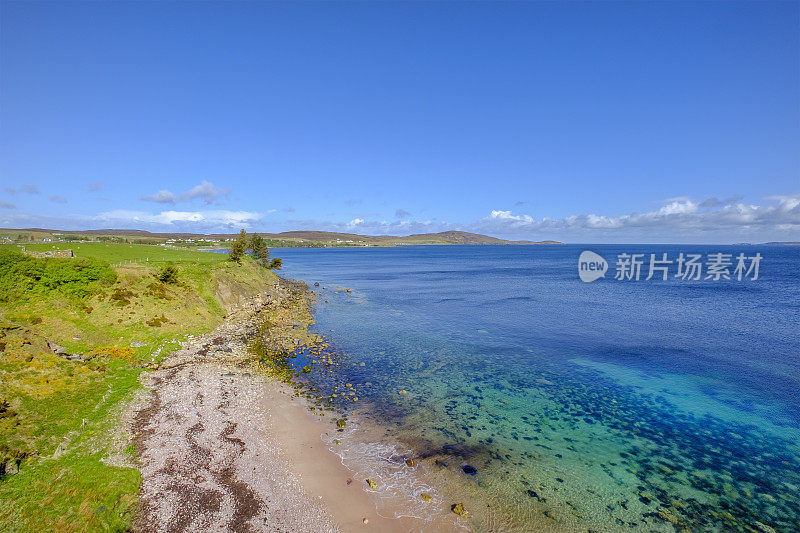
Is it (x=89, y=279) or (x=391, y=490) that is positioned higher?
(x=89, y=279)

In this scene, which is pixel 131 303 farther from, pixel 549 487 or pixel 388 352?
pixel 549 487

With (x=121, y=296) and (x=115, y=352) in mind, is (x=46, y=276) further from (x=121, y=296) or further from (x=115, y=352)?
(x=115, y=352)

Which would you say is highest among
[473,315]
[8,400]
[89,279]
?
[89,279]

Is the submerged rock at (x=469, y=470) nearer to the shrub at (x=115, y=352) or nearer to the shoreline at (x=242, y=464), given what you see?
the shoreline at (x=242, y=464)

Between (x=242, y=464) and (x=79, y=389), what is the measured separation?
40.6ft

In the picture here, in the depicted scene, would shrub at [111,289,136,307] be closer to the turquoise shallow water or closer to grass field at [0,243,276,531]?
grass field at [0,243,276,531]

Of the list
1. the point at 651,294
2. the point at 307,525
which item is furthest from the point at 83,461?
the point at 651,294

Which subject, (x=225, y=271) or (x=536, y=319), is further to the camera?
(x=225, y=271)

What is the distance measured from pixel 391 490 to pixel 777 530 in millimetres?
15544

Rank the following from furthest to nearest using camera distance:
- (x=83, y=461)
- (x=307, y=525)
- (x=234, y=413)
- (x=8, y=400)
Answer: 1. (x=234, y=413)
2. (x=8, y=400)
3. (x=83, y=461)
4. (x=307, y=525)

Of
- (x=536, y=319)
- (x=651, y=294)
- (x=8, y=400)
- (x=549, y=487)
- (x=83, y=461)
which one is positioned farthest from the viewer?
(x=651, y=294)

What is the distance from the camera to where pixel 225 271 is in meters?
55.9

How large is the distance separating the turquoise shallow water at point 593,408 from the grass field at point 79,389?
12.2 m

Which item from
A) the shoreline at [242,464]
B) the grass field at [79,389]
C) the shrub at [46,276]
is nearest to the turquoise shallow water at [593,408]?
the shoreline at [242,464]
